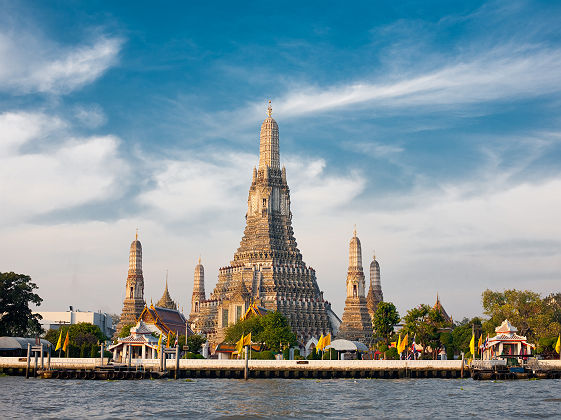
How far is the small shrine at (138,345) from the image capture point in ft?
321

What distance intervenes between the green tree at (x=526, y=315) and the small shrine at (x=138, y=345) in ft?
155

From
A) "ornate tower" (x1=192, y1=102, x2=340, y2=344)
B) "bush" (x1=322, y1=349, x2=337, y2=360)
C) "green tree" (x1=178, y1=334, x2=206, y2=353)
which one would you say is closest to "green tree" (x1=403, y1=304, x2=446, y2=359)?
"bush" (x1=322, y1=349, x2=337, y2=360)

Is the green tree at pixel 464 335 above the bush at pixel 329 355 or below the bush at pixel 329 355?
above

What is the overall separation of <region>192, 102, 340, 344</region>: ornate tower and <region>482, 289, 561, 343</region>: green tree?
46235 mm

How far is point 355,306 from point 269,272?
20426 mm

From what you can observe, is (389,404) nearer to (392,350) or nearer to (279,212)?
(392,350)

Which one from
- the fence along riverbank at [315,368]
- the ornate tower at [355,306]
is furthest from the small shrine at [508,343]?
the ornate tower at [355,306]

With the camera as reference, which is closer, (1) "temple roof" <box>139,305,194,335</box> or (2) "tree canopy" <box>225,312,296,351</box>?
(2) "tree canopy" <box>225,312,296,351</box>

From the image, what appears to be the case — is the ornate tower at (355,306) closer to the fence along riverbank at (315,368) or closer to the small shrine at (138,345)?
the small shrine at (138,345)

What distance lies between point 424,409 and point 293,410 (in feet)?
31.1

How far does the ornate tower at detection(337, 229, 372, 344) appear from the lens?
529 ft

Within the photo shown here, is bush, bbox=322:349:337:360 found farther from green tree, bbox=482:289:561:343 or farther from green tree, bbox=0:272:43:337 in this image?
green tree, bbox=0:272:43:337

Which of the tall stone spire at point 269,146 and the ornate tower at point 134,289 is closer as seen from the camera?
the ornate tower at point 134,289

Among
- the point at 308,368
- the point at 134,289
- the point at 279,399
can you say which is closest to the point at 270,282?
the point at 134,289
